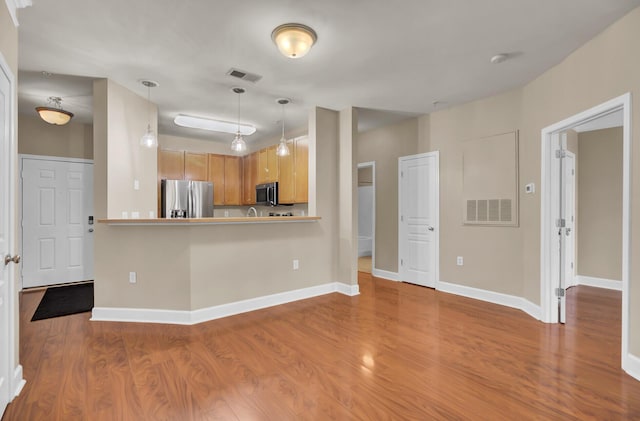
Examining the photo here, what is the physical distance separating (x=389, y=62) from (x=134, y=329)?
11.6 feet

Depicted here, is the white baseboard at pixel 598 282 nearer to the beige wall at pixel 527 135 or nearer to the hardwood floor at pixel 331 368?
the hardwood floor at pixel 331 368

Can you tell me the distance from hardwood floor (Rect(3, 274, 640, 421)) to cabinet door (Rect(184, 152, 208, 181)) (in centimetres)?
300

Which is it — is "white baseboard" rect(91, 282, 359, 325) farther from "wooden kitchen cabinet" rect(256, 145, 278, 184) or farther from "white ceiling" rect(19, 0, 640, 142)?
"wooden kitchen cabinet" rect(256, 145, 278, 184)

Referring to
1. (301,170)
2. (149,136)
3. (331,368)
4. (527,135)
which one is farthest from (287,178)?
(331,368)

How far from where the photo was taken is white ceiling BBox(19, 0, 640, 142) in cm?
222

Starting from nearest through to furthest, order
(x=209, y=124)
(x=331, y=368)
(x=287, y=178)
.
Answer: (x=331, y=368) < (x=209, y=124) < (x=287, y=178)

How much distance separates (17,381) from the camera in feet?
6.73

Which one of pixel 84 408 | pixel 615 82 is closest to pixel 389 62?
pixel 615 82

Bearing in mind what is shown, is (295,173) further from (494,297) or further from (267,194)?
(494,297)

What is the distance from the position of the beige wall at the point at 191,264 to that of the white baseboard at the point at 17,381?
48.4 inches

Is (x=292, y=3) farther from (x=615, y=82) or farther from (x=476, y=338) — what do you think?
(x=476, y=338)

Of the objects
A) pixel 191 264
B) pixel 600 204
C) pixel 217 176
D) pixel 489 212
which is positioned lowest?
pixel 191 264

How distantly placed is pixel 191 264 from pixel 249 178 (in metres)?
3.32

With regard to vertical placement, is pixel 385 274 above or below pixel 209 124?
below
